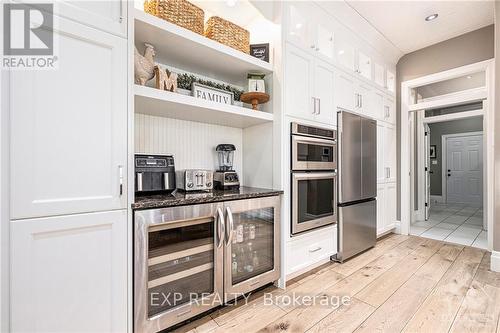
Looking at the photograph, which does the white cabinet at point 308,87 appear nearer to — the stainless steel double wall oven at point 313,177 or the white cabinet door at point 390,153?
the stainless steel double wall oven at point 313,177

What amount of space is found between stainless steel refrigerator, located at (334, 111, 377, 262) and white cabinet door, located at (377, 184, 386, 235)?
315 millimetres

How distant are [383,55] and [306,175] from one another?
8.62 feet

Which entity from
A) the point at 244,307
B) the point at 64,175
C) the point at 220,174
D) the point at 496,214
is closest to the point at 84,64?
the point at 64,175

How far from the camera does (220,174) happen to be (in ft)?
7.00

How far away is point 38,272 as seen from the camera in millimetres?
1080

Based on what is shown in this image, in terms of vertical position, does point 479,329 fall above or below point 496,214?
below

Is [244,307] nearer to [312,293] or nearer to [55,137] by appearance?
[312,293]

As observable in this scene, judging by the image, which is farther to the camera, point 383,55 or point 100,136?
point 383,55

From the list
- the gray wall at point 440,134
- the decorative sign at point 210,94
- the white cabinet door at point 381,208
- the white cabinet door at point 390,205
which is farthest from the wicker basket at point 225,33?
the gray wall at point 440,134

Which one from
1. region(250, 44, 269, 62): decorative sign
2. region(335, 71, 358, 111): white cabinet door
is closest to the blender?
region(250, 44, 269, 62): decorative sign

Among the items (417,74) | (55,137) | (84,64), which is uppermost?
(417,74)

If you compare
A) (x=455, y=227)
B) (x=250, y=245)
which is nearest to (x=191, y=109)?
(x=250, y=245)

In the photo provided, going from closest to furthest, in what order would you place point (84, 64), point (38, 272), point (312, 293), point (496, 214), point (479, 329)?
point (38, 272) < point (84, 64) < point (479, 329) < point (312, 293) < point (496, 214)

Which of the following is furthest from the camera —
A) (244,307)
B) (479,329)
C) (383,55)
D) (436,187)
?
(436,187)
